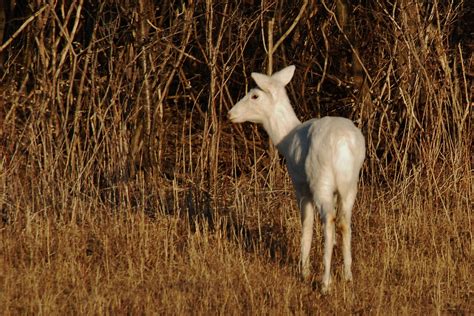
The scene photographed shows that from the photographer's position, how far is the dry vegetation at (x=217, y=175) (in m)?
6.57

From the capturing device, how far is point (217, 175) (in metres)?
9.70

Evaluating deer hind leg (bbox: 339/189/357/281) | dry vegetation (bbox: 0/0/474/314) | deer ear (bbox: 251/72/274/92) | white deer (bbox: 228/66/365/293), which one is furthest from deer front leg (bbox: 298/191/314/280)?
deer ear (bbox: 251/72/274/92)

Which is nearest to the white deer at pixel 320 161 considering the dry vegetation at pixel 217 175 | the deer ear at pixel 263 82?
the deer ear at pixel 263 82

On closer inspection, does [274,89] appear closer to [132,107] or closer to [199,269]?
[199,269]

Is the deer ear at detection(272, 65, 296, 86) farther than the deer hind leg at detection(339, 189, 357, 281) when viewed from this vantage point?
Yes

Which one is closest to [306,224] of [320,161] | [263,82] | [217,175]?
[320,161]

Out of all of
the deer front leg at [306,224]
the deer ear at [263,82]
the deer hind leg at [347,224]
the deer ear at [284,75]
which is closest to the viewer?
the deer hind leg at [347,224]

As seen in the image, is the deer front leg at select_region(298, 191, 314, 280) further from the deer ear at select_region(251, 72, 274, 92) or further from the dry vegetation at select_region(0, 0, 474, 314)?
the deer ear at select_region(251, 72, 274, 92)

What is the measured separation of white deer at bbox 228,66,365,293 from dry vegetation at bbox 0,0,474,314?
1.03ft

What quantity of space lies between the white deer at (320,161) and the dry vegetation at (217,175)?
313 millimetres

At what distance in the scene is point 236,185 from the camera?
30.9 ft

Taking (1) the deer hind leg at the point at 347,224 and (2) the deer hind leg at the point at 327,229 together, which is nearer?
(2) the deer hind leg at the point at 327,229

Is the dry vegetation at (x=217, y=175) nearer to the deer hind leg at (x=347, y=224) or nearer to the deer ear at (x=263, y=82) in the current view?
the deer hind leg at (x=347, y=224)

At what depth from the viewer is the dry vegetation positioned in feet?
21.5
